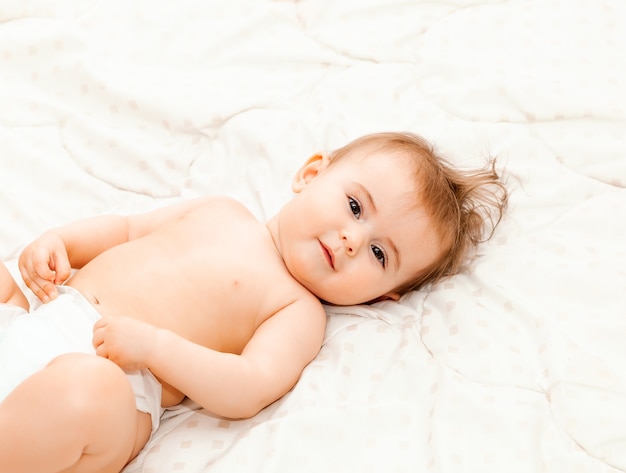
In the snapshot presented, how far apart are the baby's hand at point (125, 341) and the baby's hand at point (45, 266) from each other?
0.53 ft

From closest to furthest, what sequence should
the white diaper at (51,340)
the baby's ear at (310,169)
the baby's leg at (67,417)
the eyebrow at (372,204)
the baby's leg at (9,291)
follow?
the baby's leg at (67,417) < the white diaper at (51,340) < the baby's leg at (9,291) < the eyebrow at (372,204) < the baby's ear at (310,169)

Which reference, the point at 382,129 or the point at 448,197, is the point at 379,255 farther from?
the point at 382,129

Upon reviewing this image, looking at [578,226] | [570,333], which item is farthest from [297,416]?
[578,226]

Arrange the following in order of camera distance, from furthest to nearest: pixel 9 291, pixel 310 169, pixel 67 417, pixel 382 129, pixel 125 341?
pixel 382 129
pixel 310 169
pixel 9 291
pixel 125 341
pixel 67 417

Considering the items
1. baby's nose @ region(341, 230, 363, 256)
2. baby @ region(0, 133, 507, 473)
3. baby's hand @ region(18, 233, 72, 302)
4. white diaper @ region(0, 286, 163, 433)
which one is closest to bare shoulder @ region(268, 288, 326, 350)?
baby @ region(0, 133, 507, 473)

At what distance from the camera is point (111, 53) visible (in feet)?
5.36

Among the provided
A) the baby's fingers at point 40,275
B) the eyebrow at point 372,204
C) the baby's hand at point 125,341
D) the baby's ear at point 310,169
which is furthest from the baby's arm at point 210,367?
the baby's ear at point 310,169

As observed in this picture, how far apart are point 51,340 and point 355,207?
20.4 inches

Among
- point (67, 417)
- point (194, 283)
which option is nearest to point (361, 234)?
point (194, 283)

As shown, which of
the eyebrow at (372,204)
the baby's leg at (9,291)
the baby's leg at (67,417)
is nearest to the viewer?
the baby's leg at (67,417)

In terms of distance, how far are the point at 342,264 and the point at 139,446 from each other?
0.42 metres

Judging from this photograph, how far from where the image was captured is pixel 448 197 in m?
1.29

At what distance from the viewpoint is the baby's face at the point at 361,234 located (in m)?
1.24

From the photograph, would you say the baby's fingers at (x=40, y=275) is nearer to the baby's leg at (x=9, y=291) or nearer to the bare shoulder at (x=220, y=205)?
the baby's leg at (x=9, y=291)
